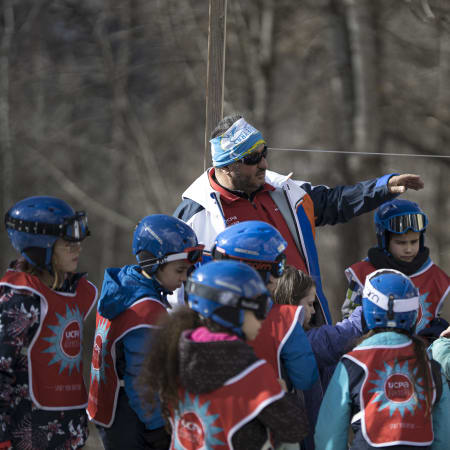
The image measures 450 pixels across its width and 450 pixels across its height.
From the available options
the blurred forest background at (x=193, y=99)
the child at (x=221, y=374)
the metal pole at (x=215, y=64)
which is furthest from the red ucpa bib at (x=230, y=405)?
the metal pole at (x=215, y=64)

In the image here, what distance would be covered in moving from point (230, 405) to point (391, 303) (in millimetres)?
783

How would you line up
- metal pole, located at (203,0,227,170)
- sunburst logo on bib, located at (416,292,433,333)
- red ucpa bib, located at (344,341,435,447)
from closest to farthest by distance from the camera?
red ucpa bib, located at (344,341,435,447) → sunburst logo on bib, located at (416,292,433,333) → metal pole, located at (203,0,227,170)

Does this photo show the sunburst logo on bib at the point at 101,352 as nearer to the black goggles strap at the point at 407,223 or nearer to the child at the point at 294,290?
the child at the point at 294,290

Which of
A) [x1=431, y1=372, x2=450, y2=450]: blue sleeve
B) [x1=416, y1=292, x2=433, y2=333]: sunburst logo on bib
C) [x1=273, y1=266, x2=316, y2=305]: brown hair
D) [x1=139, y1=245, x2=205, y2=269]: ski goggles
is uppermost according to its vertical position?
[x1=139, y1=245, x2=205, y2=269]: ski goggles

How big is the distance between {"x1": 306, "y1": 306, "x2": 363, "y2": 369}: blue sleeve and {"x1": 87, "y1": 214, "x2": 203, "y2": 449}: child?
61 cm

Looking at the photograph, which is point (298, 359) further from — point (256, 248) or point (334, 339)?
point (256, 248)

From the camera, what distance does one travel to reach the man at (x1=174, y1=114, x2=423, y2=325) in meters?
3.60

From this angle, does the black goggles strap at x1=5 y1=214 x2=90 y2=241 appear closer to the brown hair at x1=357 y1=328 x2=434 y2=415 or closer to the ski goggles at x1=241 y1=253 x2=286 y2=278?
the ski goggles at x1=241 y1=253 x2=286 y2=278

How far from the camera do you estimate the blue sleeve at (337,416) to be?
2.59m

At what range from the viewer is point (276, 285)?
9.64 feet

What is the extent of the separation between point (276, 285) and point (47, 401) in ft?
3.27

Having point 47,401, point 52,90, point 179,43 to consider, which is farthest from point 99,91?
point 47,401

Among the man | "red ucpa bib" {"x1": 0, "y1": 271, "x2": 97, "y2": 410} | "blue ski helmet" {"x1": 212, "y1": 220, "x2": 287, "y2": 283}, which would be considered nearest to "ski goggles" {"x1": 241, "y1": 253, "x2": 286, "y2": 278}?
"blue ski helmet" {"x1": 212, "y1": 220, "x2": 287, "y2": 283}

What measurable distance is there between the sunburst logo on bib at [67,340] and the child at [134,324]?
4.5 inches
